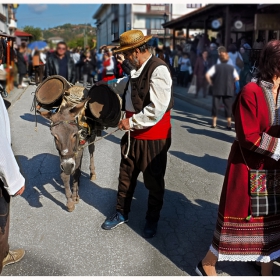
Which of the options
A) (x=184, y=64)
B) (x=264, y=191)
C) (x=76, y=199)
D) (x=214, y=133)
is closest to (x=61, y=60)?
(x=264, y=191)

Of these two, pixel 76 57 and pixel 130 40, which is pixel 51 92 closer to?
pixel 130 40

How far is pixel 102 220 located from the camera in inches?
159

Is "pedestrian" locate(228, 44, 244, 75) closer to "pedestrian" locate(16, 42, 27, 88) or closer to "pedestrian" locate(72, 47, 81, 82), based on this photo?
"pedestrian" locate(72, 47, 81, 82)

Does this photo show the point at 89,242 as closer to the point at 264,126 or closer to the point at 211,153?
the point at 264,126

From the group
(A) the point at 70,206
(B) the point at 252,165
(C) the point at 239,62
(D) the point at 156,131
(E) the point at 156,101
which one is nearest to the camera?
(B) the point at 252,165

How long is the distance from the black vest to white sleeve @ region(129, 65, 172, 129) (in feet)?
0.19

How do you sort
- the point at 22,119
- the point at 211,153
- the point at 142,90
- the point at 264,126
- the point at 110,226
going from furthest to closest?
the point at 22,119 → the point at 211,153 → the point at 110,226 → the point at 142,90 → the point at 264,126

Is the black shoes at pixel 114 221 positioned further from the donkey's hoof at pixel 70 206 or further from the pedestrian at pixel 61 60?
the pedestrian at pixel 61 60

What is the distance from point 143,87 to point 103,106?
900 mm

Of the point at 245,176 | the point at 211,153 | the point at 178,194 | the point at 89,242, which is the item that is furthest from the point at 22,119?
the point at 245,176

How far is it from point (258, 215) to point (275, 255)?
0.38m

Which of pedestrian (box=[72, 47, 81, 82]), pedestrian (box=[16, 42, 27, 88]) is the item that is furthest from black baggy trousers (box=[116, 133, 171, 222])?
pedestrian (box=[16, 42, 27, 88])

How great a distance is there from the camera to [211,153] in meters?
6.84

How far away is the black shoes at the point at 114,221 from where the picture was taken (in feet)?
12.5
